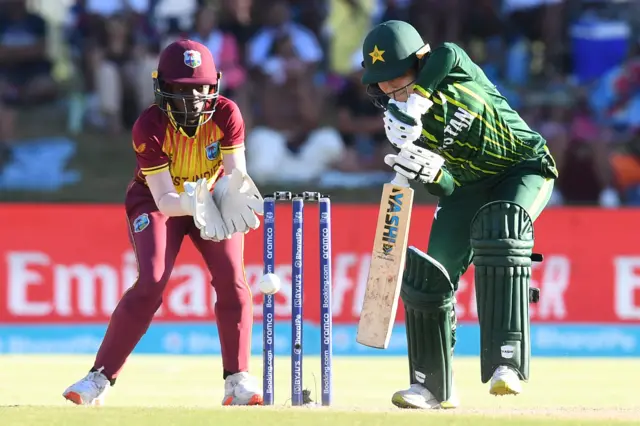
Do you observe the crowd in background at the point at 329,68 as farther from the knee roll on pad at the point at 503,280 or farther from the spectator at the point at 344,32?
the knee roll on pad at the point at 503,280

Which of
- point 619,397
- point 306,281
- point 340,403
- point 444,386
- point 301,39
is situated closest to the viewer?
point 444,386

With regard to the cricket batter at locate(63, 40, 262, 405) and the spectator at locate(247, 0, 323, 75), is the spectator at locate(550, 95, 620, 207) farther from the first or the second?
the cricket batter at locate(63, 40, 262, 405)

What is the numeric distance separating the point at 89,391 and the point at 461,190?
2067mm

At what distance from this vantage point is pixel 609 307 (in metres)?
10.8

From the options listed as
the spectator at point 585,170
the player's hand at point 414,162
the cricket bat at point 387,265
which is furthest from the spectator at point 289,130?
the player's hand at point 414,162

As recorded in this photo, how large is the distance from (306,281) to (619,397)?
3.80 m

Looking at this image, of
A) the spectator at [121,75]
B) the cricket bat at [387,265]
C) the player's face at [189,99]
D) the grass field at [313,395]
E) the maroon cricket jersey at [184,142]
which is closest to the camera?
the grass field at [313,395]

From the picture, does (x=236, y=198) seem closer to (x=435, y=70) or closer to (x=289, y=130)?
(x=435, y=70)

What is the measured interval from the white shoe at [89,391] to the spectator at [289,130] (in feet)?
22.2

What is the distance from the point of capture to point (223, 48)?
13.3m

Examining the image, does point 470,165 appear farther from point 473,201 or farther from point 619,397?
point 619,397

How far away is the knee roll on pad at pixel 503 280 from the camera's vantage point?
222 inches

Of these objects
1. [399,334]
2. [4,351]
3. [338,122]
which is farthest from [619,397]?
[338,122]

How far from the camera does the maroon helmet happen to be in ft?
20.1
